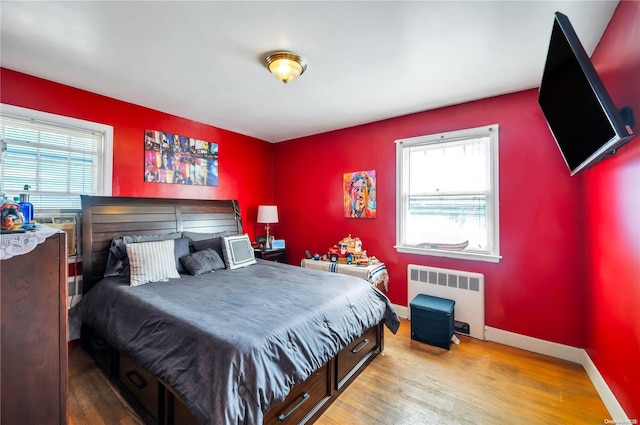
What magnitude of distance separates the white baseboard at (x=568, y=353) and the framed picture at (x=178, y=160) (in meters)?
3.89

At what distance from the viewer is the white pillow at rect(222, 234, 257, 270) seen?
2994 millimetres

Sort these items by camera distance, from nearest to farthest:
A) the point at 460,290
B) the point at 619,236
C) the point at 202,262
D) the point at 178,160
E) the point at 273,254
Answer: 1. the point at 619,236
2. the point at 202,262
3. the point at 460,290
4. the point at 178,160
5. the point at 273,254

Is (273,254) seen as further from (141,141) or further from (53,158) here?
(53,158)

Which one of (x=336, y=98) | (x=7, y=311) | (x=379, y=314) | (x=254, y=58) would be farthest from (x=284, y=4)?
(x=379, y=314)

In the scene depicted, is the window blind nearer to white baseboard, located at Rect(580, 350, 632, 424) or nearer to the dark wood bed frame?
the dark wood bed frame

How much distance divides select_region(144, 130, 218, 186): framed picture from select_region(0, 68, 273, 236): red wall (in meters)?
0.06

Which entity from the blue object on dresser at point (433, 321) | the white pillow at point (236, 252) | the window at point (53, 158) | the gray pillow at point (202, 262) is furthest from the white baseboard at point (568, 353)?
the window at point (53, 158)

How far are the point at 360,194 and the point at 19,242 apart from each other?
3.19m

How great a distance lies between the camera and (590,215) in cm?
216

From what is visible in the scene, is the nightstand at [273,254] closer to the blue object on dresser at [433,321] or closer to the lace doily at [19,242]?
the blue object on dresser at [433,321]

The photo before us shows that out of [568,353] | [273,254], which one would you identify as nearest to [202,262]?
[273,254]

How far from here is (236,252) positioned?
3.09m

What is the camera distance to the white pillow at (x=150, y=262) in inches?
92.4

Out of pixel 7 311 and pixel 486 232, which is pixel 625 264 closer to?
pixel 486 232
